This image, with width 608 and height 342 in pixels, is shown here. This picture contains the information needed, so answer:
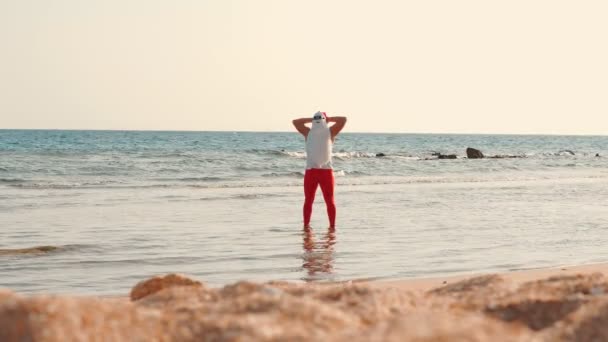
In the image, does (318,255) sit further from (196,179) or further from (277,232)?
(196,179)

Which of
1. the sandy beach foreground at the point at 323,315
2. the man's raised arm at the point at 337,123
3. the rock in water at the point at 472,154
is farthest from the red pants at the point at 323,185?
the rock in water at the point at 472,154

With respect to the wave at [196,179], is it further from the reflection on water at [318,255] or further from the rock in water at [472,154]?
the rock in water at [472,154]

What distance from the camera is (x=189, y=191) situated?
Answer: 2056cm

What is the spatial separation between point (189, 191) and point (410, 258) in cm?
1252

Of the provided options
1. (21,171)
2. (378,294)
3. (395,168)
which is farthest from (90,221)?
(395,168)

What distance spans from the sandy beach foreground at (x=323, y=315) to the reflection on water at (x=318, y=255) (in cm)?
404

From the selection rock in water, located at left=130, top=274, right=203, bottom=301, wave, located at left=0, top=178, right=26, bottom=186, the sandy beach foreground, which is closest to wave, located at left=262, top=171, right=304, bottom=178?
wave, located at left=0, top=178, right=26, bottom=186

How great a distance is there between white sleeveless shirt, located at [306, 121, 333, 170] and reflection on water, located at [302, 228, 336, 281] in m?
0.97

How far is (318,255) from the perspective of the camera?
9.02 meters

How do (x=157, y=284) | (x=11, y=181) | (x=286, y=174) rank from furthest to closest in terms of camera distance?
(x=286, y=174) → (x=11, y=181) → (x=157, y=284)

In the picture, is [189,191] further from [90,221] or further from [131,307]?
[131,307]

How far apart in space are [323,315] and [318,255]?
619cm

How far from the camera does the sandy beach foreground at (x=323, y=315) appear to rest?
98.3 inches

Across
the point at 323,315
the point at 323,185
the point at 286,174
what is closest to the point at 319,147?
the point at 323,185
